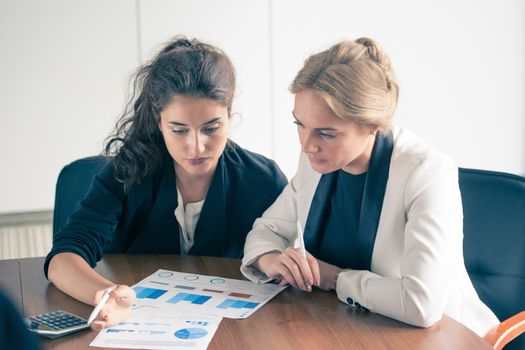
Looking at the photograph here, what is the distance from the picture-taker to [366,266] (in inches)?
67.9

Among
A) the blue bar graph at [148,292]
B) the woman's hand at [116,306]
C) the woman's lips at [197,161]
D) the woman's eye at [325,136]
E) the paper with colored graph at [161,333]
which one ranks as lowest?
the blue bar graph at [148,292]

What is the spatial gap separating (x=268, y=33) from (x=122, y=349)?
2.28 metres

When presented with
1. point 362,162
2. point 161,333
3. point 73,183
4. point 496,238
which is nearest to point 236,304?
point 161,333

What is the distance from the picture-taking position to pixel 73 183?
7.51 feet

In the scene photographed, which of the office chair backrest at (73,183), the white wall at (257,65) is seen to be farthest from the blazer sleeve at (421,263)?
the white wall at (257,65)

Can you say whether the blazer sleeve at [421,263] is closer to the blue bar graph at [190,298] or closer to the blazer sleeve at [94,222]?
the blue bar graph at [190,298]

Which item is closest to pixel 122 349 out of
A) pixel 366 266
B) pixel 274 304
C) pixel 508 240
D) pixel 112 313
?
pixel 112 313

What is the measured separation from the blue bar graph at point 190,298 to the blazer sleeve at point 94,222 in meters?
0.34

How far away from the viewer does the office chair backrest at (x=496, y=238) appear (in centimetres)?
179

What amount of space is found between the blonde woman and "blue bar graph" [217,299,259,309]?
0.12 m

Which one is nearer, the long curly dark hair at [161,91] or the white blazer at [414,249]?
the white blazer at [414,249]

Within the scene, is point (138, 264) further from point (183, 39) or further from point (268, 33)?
point (268, 33)

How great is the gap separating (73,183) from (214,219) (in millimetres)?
516

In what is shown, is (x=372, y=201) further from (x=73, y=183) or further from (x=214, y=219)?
(x=73, y=183)
